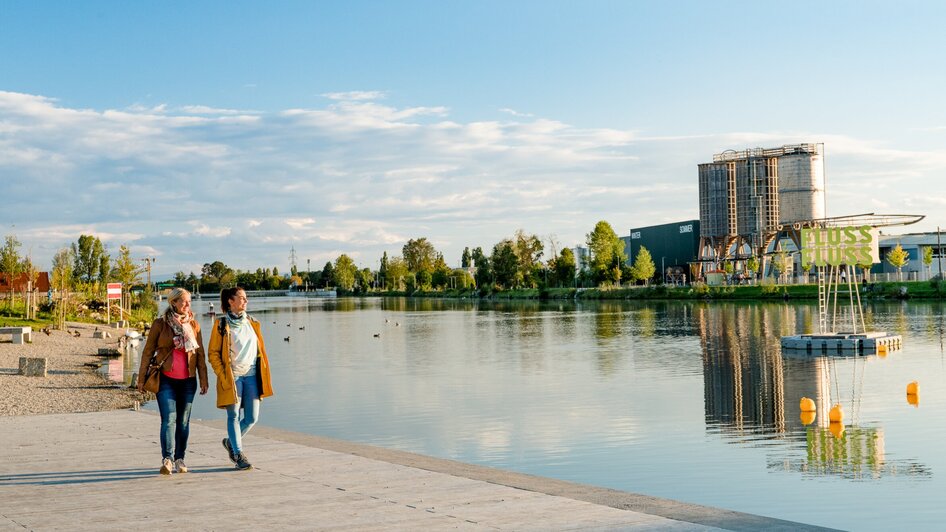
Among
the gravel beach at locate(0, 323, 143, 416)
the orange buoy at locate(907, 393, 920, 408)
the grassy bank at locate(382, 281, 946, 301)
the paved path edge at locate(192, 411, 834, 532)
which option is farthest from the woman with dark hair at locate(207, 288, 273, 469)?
the grassy bank at locate(382, 281, 946, 301)

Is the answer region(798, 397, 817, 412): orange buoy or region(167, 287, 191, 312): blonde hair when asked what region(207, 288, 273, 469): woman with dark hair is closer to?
region(167, 287, 191, 312): blonde hair

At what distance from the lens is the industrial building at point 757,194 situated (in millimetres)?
122500

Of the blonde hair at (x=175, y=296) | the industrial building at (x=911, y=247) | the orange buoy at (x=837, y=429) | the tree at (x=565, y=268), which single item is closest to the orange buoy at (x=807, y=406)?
the orange buoy at (x=837, y=429)

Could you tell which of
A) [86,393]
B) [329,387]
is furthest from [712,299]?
[86,393]

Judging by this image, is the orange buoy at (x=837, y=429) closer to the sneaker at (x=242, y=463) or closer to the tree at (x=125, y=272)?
the sneaker at (x=242, y=463)

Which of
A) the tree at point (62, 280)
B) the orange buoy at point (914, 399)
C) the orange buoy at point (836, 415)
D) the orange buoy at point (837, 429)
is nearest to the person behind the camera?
the orange buoy at point (837, 429)

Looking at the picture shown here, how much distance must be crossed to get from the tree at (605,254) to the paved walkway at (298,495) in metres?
128

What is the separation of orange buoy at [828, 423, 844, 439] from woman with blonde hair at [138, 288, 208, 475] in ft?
47.3

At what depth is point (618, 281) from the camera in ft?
459

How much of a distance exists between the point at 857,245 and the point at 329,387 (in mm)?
25647

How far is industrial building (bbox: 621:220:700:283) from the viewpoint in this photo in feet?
464

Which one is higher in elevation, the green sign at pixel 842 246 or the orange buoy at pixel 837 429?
the green sign at pixel 842 246

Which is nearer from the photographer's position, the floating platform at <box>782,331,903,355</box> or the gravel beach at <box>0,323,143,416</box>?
the gravel beach at <box>0,323,143,416</box>

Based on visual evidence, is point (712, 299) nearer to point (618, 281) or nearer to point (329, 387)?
point (618, 281)
